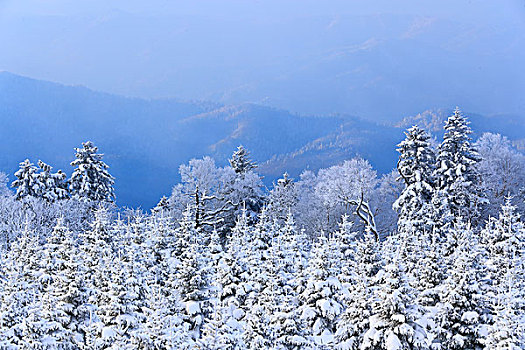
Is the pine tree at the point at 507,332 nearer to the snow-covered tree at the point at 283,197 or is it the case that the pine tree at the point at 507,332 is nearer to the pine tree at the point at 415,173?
the pine tree at the point at 415,173

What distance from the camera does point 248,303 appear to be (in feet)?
84.6

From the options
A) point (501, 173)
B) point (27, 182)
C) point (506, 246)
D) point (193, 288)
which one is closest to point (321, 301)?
point (193, 288)

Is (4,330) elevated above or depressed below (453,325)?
above

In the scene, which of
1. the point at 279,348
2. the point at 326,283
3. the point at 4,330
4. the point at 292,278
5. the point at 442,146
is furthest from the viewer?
Answer: the point at 442,146

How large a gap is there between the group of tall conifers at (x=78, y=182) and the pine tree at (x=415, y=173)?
31839 millimetres

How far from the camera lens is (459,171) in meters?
44.6

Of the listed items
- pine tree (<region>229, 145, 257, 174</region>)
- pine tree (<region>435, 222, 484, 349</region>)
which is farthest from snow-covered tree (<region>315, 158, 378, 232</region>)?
pine tree (<region>435, 222, 484, 349</region>)

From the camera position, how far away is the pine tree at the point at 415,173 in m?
43.6

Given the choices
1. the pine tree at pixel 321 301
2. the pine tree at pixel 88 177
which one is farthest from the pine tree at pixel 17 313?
the pine tree at pixel 88 177

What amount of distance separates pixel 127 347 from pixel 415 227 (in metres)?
26.4

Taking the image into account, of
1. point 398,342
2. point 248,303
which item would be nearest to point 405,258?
point 398,342

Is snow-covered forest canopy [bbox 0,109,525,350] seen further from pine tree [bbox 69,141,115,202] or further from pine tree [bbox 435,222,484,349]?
pine tree [bbox 69,141,115,202]

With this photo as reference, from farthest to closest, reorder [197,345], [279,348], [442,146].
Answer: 1. [442,146]
2. [279,348]
3. [197,345]

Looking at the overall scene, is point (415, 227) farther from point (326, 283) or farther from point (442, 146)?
point (326, 283)
